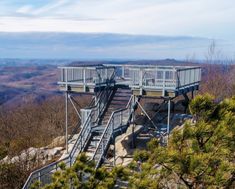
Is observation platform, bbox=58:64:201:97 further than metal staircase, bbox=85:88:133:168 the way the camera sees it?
Yes

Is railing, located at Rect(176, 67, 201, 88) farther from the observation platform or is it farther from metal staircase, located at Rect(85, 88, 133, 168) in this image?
metal staircase, located at Rect(85, 88, 133, 168)

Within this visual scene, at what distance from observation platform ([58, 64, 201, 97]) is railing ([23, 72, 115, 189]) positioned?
714 mm

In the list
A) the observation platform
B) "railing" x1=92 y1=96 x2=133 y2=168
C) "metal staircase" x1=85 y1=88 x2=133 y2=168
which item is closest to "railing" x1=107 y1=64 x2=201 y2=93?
the observation platform

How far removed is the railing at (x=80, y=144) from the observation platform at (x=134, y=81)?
71cm

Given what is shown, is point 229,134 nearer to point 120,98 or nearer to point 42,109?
point 120,98

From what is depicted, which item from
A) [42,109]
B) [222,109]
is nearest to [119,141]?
[222,109]

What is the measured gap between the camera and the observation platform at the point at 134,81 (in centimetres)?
1566

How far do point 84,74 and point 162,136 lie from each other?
4.85 metres

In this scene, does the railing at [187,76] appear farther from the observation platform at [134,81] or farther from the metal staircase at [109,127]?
the metal staircase at [109,127]

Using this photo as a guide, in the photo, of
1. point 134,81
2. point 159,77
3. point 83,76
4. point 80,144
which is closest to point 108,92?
point 134,81

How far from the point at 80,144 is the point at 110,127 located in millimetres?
1548

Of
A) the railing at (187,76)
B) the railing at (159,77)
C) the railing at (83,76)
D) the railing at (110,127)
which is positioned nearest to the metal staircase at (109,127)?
the railing at (110,127)

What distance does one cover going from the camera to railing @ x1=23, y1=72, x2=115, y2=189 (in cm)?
1185

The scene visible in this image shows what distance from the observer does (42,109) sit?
36.4 metres
